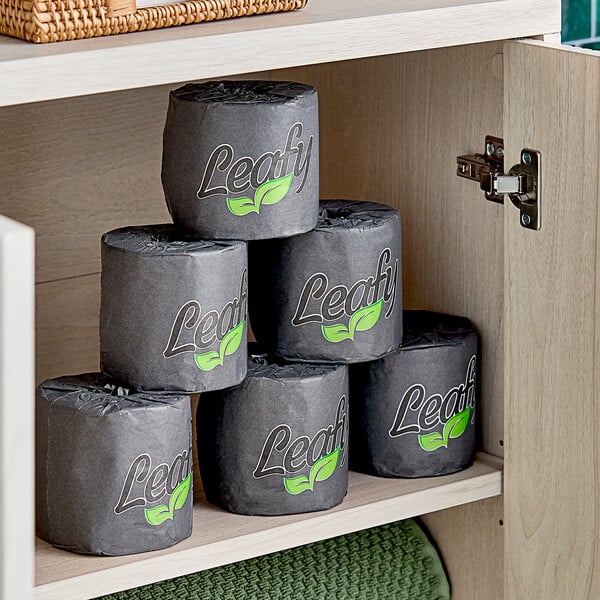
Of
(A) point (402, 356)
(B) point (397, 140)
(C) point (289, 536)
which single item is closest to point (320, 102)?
(B) point (397, 140)

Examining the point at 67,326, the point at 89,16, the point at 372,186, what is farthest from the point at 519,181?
the point at 67,326

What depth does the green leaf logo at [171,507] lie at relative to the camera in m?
0.82

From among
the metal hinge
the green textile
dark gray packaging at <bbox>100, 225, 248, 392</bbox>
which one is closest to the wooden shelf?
dark gray packaging at <bbox>100, 225, 248, 392</bbox>

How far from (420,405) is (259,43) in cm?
32

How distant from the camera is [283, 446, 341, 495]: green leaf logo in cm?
88

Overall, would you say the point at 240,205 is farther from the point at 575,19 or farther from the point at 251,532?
the point at 575,19

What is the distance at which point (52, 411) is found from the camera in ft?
2.68

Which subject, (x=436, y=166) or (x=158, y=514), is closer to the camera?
(x=158, y=514)

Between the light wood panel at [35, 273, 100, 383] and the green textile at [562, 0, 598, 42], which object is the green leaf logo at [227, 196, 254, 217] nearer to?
the light wood panel at [35, 273, 100, 383]

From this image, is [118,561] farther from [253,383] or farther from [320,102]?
[320,102]

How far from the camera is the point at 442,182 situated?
100 centimetres

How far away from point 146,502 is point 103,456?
44 millimetres

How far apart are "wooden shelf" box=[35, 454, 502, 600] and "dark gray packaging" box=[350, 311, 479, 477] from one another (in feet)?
0.05

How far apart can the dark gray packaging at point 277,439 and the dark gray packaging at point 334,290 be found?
2cm
